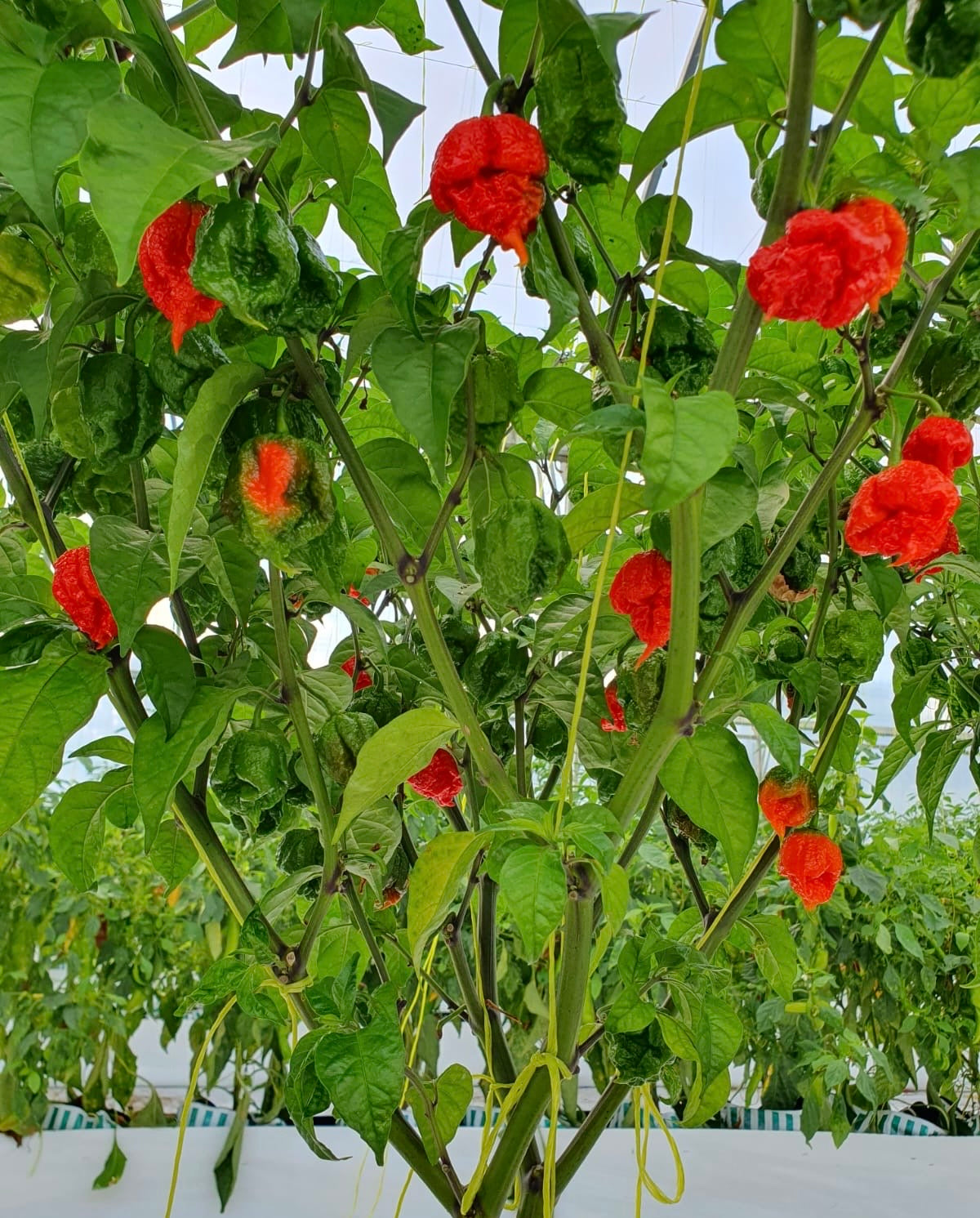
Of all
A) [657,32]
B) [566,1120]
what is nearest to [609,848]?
[566,1120]

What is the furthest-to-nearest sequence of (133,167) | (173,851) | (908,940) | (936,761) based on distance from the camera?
(908,940)
(936,761)
(173,851)
(133,167)

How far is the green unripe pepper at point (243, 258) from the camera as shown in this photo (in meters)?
0.34

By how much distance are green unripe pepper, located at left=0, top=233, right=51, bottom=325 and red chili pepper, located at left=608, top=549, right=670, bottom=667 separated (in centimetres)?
31

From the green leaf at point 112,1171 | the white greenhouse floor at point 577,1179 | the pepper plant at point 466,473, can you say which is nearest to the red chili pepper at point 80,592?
the pepper plant at point 466,473

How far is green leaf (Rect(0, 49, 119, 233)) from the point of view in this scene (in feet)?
1.04

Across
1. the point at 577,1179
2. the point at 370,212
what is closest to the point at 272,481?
the point at 370,212

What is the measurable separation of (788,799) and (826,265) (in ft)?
1.10

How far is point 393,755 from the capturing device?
0.42m

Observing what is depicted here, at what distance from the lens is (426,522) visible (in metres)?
0.49

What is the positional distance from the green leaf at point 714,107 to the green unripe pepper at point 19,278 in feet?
0.92

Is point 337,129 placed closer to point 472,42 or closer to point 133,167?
point 472,42

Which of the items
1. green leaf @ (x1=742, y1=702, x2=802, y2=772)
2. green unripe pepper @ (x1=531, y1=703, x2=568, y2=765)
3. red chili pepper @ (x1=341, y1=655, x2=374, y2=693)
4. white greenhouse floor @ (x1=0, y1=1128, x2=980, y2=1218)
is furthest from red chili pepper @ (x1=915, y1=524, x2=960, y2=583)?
white greenhouse floor @ (x1=0, y1=1128, x2=980, y2=1218)

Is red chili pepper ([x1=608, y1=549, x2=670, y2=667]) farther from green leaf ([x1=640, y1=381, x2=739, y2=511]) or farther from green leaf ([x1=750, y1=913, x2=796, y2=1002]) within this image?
green leaf ([x1=750, y1=913, x2=796, y2=1002])

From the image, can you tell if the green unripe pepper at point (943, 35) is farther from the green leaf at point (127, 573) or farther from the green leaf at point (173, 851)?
the green leaf at point (173, 851)
